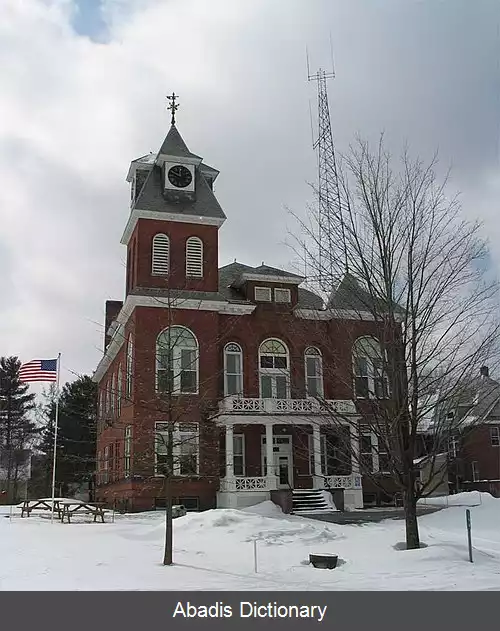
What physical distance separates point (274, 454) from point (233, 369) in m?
2.84

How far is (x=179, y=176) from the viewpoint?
66.5 ft

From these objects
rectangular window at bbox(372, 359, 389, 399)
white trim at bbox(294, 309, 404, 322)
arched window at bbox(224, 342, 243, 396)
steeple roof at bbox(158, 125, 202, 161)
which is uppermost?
steeple roof at bbox(158, 125, 202, 161)

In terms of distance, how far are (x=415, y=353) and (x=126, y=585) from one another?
470 cm

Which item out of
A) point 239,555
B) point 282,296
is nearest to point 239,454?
point 282,296

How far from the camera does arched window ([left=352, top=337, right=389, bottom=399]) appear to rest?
8766mm

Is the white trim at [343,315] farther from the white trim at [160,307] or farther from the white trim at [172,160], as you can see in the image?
the white trim at [172,160]

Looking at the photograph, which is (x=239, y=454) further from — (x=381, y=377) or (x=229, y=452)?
(x=381, y=377)

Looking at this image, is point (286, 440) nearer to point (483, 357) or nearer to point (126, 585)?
point (483, 357)

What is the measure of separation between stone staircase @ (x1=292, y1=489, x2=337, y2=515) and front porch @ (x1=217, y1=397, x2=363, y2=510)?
0.40 m

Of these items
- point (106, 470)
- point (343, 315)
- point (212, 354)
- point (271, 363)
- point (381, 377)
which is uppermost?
point (212, 354)

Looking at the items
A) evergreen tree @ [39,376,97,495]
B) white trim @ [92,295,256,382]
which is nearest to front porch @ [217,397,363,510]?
white trim @ [92,295,256,382]

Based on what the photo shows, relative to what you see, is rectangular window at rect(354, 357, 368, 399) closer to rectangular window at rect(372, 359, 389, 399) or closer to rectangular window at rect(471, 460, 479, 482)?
rectangular window at rect(372, 359, 389, 399)

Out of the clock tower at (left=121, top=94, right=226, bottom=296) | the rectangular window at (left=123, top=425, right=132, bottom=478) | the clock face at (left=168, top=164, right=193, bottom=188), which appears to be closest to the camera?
the rectangular window at (left=123, top=425, right=132, bottom=478)
